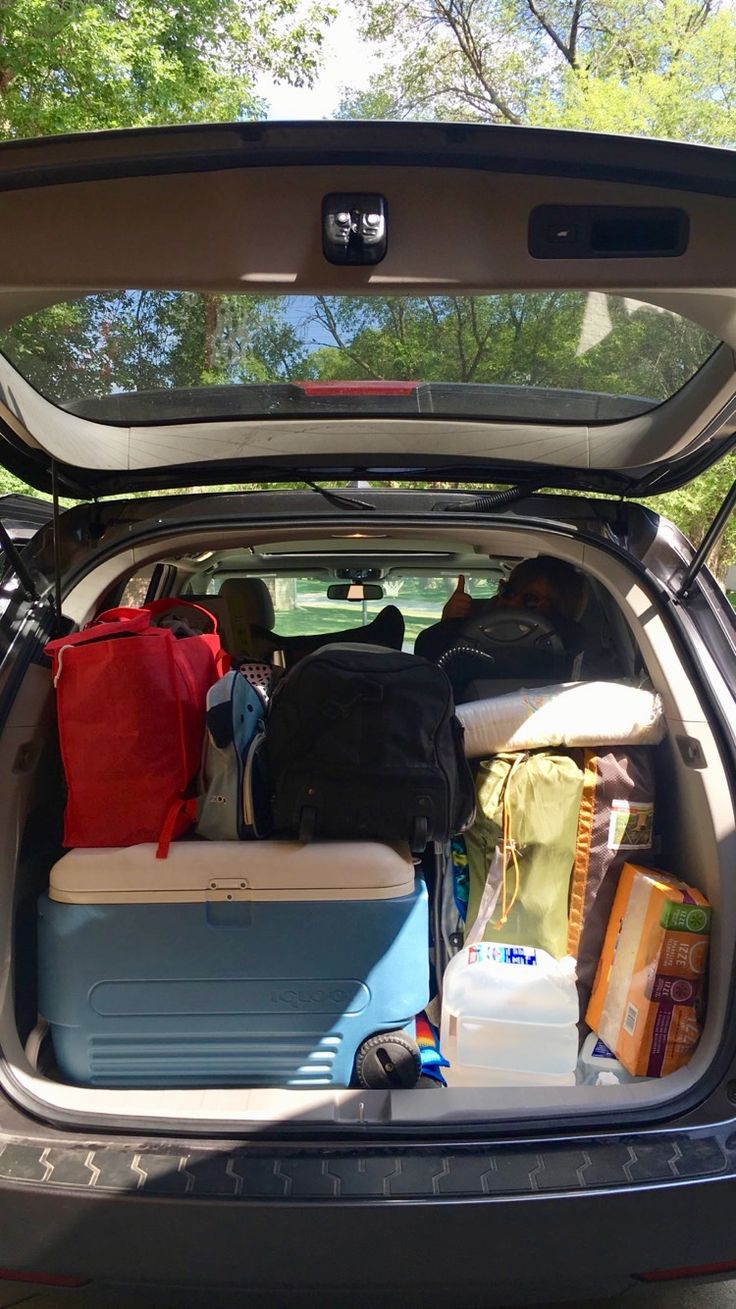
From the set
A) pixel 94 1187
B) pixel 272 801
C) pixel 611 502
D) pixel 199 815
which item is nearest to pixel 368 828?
pixel 272 801

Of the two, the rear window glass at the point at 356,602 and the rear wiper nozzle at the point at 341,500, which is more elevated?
the rear wiper nozzle at the point at 341,500

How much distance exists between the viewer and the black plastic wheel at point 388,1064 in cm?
164

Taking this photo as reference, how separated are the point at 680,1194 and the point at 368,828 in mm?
776

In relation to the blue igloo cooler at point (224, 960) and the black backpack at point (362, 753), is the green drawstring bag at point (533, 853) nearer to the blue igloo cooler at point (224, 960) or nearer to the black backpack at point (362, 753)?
the black backpack at point (362, 753)

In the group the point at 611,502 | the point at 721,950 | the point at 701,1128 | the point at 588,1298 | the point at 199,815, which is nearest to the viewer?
the point at 588,1298

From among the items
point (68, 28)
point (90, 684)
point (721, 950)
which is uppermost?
point (68, 28)

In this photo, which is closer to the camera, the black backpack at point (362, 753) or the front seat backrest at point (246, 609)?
the black backpack at point (362, 753)

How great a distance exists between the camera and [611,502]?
6.88 feet

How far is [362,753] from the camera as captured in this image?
1.72m

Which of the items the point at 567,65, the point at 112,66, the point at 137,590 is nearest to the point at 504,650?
the point at 137,590

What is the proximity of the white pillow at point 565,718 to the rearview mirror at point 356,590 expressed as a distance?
119 cm

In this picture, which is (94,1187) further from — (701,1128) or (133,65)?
(133,65)

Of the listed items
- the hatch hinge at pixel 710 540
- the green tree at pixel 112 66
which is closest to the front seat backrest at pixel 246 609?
the hatch hinge at pixel 710 540

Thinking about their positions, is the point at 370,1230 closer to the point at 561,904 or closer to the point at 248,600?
the point at 561,904
